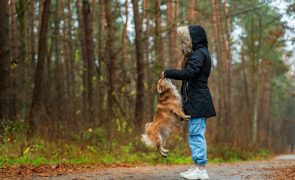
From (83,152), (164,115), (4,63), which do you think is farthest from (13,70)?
→ (164,115)

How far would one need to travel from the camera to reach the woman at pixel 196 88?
23.1 ft

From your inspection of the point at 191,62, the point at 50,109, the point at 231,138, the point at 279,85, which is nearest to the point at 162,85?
the point at 191,62

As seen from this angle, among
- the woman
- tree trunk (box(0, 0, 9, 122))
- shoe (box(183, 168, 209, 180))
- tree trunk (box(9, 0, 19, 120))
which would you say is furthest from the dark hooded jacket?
→ tree trunk (box(9, 0, 19, 120))

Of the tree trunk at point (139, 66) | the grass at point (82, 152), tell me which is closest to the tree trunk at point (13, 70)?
the grass at point (82, 152)

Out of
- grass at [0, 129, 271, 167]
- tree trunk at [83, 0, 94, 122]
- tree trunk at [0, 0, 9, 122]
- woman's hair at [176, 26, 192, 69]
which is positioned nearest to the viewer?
woman's hair at [176, 26, 192, 69]

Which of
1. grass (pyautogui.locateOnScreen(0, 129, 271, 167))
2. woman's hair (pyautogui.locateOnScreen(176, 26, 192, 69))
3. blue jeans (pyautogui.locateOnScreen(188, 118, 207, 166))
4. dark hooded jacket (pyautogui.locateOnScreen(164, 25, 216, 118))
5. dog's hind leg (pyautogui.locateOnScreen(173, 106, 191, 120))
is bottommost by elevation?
grass (pyautogui.locateOnScreen(0, 129, 271, 167))

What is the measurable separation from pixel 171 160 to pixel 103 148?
214cm

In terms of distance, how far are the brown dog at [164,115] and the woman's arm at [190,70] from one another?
0.92 feet

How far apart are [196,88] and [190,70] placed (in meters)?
0.34

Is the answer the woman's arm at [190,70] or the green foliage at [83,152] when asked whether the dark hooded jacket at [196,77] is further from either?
the green foliage at [83,152]

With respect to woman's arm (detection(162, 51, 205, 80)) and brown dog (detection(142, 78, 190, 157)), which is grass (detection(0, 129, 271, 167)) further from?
woman's arm (detection(162, 51, 205, 80))

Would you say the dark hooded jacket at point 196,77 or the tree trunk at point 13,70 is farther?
the tree trunk at point 13,70

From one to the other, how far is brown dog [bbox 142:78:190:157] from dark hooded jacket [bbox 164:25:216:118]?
6.3 inches

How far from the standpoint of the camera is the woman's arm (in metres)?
6.96
